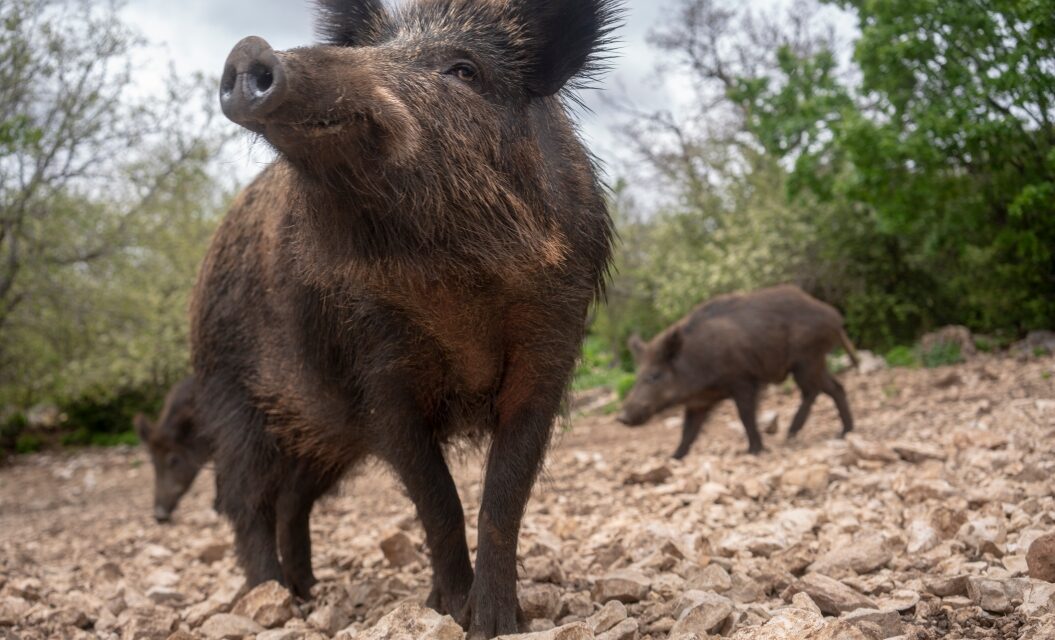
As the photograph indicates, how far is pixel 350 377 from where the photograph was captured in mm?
3334

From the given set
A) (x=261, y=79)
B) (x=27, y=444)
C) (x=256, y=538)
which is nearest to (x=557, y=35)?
(x=261, y=79)

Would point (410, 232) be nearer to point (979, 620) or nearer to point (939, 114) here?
point (979, 620)

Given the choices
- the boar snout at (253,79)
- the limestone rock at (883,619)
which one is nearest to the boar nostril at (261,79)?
the boar snout at (253,79)

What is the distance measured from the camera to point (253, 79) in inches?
85.1

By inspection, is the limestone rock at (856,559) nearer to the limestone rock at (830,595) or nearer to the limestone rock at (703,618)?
the limestone rock at (830,595)

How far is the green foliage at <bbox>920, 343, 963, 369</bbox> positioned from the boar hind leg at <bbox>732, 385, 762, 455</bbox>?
15.6 feet

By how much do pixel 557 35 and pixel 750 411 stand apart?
6685 mm

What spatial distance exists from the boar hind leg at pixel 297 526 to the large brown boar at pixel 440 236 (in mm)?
825

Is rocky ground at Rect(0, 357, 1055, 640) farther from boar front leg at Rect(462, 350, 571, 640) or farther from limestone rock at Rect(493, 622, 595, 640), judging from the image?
boar front leg at Rect(462, 350, 571, 640)

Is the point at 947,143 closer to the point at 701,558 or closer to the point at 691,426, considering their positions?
the point at 691,426

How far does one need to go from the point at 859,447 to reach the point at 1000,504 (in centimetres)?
242

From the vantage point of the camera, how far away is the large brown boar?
246 centimetres

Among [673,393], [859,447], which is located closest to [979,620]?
[859,447]

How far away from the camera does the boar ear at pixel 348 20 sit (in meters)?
3.18
